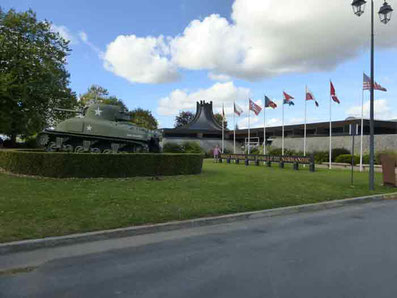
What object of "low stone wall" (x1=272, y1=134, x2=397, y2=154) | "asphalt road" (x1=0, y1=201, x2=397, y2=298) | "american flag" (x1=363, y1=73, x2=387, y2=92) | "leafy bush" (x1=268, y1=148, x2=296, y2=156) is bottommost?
"asphalt road" (x1=0, y1=201, x2=397, y2=298)

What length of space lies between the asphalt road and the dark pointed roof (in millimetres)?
46009

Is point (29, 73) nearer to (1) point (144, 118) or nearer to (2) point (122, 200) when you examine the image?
(2) point (122, 200)

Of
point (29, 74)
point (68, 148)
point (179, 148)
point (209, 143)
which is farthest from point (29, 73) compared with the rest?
point (209, 143)

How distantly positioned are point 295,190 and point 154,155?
18.3ft

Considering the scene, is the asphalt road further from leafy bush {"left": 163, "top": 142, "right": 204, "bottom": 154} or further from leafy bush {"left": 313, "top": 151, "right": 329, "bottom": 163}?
leafy bush {"left": 163, "top": 142, "right": 204, "bottom": 154}

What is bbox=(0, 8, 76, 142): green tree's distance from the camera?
25.9 meters

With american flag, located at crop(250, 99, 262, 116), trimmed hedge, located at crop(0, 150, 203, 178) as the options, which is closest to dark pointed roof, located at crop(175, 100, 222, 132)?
american flag, located at crop(250, 99, 262, 116)

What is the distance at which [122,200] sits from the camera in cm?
851

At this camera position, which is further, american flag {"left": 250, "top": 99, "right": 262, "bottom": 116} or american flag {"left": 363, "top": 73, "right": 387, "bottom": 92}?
american flag {"left": 250, "top": 99, "right": 262, "bottom": 116}

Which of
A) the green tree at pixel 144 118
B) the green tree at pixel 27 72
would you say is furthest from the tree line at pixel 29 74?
the green tree at pixel 144 118

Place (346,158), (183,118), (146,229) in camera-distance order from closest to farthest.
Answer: (146,229)
(346,158)
(183,118)

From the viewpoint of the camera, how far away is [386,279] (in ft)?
13.6

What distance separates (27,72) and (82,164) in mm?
19039

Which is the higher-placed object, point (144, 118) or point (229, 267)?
point (144, 118)
